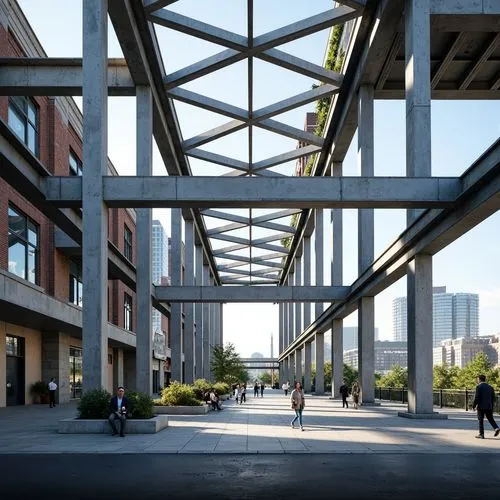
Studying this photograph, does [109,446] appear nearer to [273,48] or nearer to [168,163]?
[273,48]

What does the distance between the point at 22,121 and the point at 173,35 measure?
889 centimetres

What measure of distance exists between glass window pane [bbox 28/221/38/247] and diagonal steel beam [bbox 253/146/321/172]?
52.2 ft

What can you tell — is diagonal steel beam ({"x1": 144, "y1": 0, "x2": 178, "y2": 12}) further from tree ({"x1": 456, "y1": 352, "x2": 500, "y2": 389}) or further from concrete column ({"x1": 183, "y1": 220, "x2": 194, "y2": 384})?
tree ({"x1": 456, "y1": 352, "x2": 500, "y2": 389})

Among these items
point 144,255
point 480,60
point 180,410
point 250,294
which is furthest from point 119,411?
point 250,294

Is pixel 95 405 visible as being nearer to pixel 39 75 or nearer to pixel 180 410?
pixel 180 410

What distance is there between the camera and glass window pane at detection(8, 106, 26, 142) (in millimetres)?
31714

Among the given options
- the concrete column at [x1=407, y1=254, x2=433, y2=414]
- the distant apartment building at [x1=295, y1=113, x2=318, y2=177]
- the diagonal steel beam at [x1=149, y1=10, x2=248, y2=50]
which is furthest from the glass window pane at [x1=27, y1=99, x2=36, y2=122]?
the distant apartment building at [x1=295, y1=113, x2=318, y2=177]

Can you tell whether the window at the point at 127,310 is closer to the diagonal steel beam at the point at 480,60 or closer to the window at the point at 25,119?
the window at the point at 25,119

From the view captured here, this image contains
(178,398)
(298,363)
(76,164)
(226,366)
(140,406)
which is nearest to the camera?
(140,406)

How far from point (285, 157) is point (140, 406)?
27297 mm

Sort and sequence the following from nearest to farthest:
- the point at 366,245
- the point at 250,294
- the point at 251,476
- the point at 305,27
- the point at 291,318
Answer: the point at 251,476, the point at 305,27, the point at 366,245, the point at 250,294, the point at 291,318

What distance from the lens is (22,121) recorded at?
33500 millimetres

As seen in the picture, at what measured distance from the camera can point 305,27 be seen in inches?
1117

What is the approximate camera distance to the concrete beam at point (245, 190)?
69.7 feet
